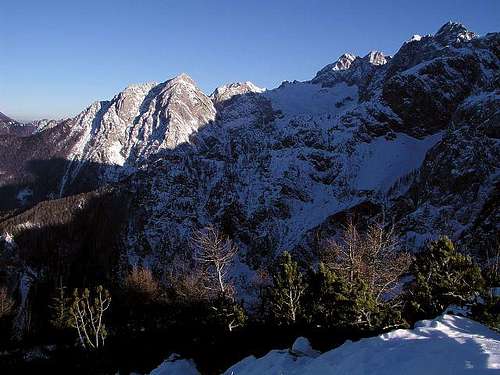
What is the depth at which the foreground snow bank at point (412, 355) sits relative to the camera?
14.7 meters

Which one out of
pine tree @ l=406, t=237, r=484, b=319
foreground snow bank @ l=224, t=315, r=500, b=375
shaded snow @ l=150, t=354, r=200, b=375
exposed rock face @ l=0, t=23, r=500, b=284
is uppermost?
exposed rock face @ l=0, t=23, r=500, b=284

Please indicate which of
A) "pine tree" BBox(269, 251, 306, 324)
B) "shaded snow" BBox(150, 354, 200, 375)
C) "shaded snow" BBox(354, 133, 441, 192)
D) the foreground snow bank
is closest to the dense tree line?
"pine tree" BBox(269, 251, 306, 324)

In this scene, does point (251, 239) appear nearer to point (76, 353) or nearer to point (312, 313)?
point (76, 353)

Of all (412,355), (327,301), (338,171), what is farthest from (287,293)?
(338,171)

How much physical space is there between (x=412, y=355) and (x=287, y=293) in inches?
662

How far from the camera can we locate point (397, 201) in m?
138

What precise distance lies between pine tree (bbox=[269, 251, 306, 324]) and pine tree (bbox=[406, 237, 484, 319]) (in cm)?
770

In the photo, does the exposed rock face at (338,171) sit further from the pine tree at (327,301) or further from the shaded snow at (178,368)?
the shaded snow at (178,368)

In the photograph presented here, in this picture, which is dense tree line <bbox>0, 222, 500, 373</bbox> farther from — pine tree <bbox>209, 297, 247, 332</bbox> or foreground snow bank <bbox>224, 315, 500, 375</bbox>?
foreground snow bank <bbox>224, 315, 500, 375</bbox>

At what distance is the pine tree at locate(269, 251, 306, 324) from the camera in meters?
32.6

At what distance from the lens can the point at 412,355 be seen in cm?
1634

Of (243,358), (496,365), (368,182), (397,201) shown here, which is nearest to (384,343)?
(496,365)

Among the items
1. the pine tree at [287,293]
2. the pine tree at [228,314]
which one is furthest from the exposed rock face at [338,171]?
the pine tree at [228,314]

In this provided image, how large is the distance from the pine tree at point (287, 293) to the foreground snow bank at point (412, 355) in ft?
28.9
